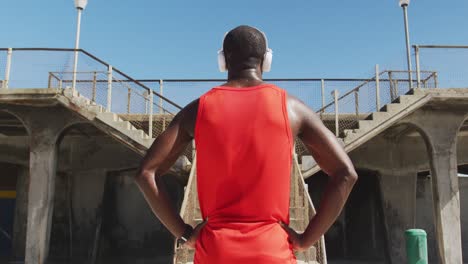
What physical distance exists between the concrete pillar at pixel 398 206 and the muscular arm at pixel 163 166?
52.2 feet

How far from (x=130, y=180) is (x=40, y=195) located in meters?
6.08

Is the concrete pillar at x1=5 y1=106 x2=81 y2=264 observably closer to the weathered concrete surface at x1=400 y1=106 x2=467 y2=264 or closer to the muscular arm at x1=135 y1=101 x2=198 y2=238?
the weathered concrete surface at x1=400 y1=106 x2=467 y2=264

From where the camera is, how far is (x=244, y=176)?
1531 mm

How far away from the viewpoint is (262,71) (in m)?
1.83

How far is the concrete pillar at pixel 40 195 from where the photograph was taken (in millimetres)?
12055

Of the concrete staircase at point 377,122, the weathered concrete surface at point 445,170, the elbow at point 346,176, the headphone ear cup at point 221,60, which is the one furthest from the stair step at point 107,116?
the elbow at point 346,176

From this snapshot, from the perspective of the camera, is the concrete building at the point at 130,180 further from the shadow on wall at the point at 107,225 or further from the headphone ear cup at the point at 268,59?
the headphone ear cup at the point at 268,59

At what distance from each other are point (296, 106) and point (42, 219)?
12.3 m

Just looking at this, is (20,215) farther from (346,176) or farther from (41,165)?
(346,176)

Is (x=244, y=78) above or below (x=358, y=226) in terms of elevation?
above

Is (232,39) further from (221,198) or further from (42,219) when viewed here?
(42,219)

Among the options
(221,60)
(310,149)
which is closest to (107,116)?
(221,60)

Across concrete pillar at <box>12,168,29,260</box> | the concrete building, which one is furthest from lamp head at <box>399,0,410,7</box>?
concrete pillar at <box>12,168,29,260</box>

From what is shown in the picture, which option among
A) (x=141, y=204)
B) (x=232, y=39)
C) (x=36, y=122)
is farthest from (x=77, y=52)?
(x=232, y=39)
